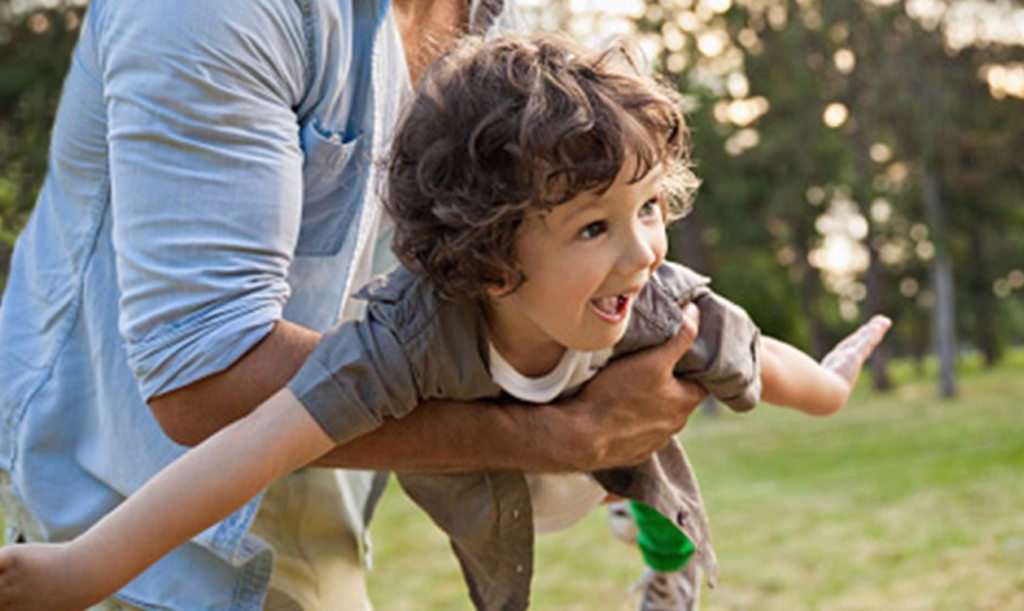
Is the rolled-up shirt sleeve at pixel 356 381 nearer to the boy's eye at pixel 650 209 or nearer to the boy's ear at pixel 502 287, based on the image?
the boy's ear at pixel 502 287

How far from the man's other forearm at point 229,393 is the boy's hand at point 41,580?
0.79ft

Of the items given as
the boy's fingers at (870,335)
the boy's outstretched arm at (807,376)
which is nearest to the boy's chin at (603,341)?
the boy's outstretched arm at (807,376)

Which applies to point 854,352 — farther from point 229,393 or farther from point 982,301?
point 982,301

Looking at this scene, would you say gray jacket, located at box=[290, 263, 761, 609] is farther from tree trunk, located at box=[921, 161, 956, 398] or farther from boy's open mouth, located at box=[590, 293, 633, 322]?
tree trunk, located at box=[921, 161, 956, 398]

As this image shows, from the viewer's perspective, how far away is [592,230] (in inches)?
62.9

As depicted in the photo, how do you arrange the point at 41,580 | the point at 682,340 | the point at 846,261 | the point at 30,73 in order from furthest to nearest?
the point at 846,261, the point at 30,73, the point at 682,340, the point at 41,580

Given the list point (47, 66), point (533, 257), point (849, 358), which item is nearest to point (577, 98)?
point (533, 257)

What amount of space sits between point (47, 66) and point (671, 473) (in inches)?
230

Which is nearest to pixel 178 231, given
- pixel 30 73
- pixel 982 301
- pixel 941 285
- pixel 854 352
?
pixel 854 352

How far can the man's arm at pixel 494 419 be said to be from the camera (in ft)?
5.36

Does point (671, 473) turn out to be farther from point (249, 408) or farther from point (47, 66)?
point (47, 66)

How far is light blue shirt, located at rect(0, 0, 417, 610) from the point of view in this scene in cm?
163

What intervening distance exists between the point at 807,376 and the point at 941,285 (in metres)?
22.1

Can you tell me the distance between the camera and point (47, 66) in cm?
703
